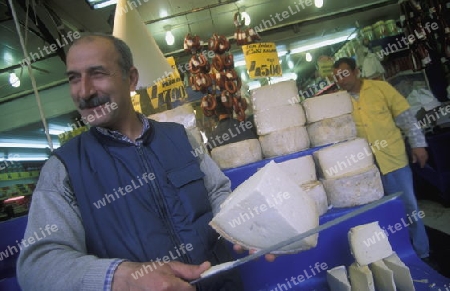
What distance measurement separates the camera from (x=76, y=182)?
4.66 feet

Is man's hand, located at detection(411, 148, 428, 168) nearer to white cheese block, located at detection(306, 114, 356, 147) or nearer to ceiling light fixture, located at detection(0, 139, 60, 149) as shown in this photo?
white cheese block, located at detection(306, 114, 356, 147)

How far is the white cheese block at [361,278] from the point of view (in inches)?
77.5

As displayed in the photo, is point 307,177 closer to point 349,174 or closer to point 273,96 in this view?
point 349,174

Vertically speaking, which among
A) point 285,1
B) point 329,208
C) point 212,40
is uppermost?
point 285,1

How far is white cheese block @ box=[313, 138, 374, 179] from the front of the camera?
2.56 meters

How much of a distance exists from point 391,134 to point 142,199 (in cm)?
352

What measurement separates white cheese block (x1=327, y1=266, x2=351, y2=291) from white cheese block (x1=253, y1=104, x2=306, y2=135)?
1380mm

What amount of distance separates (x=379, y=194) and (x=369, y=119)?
5.49ft

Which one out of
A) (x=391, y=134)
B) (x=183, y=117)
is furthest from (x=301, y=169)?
(x=391, y=134)

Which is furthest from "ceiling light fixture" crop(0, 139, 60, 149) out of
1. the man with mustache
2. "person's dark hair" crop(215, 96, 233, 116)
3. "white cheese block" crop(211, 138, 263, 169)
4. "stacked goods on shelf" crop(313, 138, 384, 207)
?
"stacked goods on shelf" crop(313, 138, 384, 207)

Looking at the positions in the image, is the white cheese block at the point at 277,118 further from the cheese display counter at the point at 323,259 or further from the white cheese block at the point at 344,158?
the cheese display counter at the point at 323,259

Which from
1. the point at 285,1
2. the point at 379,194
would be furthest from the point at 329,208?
the point at 285,1

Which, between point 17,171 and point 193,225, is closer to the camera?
point 193,225

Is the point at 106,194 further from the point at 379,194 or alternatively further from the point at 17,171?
the point at 17,171
